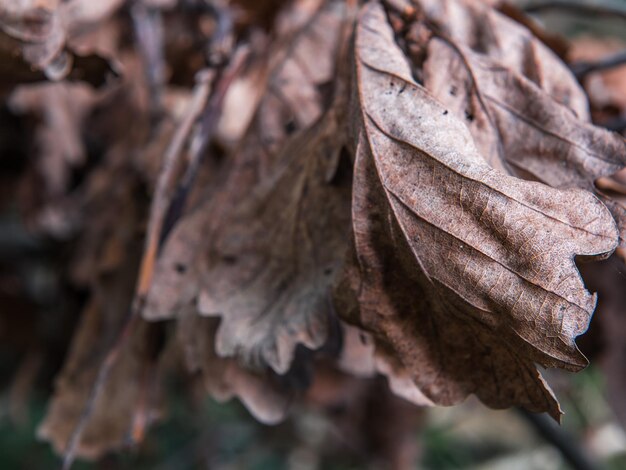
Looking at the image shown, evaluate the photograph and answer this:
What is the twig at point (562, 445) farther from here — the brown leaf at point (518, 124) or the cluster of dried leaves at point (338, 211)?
the brown leaf at point (518, 124)

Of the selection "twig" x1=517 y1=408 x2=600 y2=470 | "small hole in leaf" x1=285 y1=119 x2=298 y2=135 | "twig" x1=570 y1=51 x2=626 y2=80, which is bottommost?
"twig" x1=517 y1=408 x2=600 y2=470

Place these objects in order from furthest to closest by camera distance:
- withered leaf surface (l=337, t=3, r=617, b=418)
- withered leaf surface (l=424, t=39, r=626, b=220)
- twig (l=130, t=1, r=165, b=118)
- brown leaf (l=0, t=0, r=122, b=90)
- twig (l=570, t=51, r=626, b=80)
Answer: twig (l=130, t=1, r=165, b=118), twig (l=570, t=51, r=626, b=80), brown leaf (l=0, t=0, r=122, b=90), withered leaf surface (l=424, t=39, r=626, b=220), withered leaf surface (l=337, t=3, r=617, b=418)

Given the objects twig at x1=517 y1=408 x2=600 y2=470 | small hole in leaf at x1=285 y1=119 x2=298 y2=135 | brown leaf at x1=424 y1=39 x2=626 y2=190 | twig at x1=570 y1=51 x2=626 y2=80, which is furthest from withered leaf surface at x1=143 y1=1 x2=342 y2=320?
twig at x1=517 y1=408 x2=600 y2=470

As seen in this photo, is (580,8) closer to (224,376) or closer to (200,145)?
(200,145)

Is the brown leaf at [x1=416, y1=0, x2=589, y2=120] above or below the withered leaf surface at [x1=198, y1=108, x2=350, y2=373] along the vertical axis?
above

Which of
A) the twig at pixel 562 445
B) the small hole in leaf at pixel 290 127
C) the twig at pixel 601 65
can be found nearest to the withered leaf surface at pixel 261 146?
the small hole in leaf at pixel 290 127

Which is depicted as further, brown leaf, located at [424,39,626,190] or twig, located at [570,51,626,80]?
twig, located at [570,51,626,80]

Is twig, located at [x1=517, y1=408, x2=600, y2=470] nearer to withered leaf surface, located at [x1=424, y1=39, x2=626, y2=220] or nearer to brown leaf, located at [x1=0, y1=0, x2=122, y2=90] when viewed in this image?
withered leaf surface, located at [x1=424, y1=39, x2=626, y2=220]
